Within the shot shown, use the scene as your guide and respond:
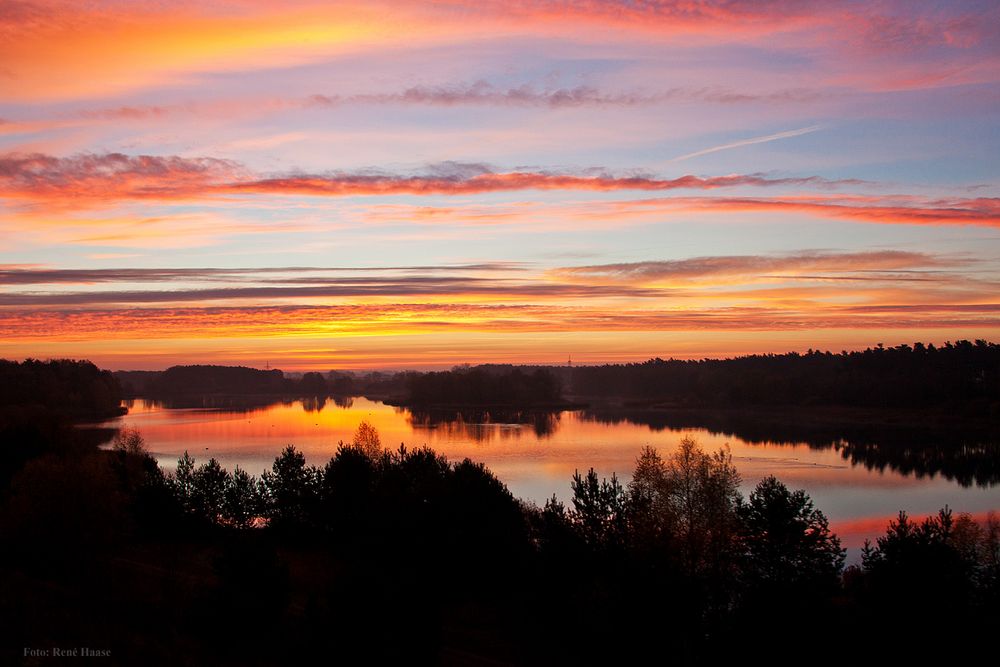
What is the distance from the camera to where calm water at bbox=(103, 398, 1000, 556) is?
103ft

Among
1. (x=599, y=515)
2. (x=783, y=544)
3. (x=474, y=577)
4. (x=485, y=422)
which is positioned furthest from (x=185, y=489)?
(x=485, y=422)

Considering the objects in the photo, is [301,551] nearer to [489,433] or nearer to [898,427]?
[489,433]

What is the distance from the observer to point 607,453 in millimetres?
44969

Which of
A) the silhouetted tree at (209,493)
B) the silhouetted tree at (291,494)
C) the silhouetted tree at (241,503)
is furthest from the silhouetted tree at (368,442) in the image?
the silhouetted tree at (209,493)

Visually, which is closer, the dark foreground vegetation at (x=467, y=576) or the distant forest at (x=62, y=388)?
the dark foreground vegetation at (x=467, y=576)

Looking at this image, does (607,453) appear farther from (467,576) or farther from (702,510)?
(467,576)

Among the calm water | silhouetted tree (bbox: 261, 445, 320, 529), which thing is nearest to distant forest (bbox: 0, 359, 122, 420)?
the calm water

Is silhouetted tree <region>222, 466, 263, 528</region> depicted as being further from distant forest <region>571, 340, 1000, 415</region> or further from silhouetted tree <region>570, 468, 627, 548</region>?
distant forest <region>571, 340, 1000, 415</region>

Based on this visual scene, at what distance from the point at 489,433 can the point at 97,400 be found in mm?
45418

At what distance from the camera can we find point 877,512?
28359 millimetres

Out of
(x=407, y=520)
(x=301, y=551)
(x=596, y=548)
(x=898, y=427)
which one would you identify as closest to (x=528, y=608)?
(x=596, y=548)

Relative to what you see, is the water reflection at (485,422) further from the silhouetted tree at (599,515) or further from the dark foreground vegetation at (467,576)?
the silhouetted tree at (599,515)

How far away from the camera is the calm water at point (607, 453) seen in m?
31.5

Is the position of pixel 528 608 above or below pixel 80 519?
below
